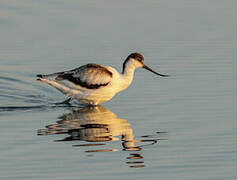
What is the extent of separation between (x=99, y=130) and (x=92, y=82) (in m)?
2.62

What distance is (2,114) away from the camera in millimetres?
14195

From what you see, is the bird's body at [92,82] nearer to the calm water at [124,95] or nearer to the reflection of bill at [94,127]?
the calm water at [124,95]

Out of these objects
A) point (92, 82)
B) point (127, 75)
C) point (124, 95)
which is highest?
point (127, 75)

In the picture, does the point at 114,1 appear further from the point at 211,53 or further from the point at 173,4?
the point at 211,53

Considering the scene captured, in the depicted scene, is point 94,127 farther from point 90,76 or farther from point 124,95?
point 124,95

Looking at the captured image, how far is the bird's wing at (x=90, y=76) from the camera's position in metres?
15.4

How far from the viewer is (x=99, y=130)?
42.7 feet

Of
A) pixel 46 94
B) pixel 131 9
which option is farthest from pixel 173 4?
pixel 46 94

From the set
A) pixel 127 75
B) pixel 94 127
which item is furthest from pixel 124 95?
pixel 94 127

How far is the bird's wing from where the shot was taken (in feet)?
50.5

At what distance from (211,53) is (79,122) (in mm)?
5996

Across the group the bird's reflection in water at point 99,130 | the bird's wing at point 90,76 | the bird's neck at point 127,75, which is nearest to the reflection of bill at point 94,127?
the bird's reflection in water at point 99,130

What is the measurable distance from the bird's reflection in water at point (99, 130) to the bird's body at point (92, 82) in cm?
59

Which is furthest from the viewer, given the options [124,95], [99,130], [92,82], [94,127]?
[124,95]
